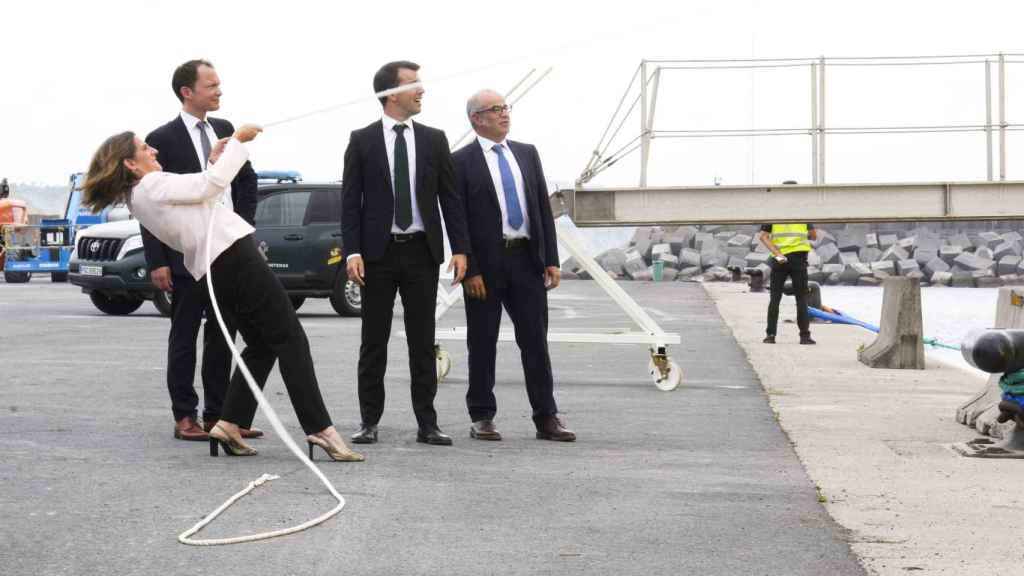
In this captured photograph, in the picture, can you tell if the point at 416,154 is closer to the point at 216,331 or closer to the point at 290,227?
the point at 216,331

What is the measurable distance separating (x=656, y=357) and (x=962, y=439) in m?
3.13

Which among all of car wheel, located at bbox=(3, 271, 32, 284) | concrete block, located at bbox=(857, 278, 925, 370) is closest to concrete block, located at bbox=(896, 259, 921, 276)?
car wheel, located at bbox=(3, 271, 32, 284)

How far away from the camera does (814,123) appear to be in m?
12.2

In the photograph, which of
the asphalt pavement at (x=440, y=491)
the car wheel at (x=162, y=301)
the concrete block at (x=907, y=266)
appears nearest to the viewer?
the asphalt pavement at (x=440, y=491)

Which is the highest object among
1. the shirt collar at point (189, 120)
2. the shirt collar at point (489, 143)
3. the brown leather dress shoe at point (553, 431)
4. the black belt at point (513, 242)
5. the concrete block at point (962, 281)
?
the shirt collar at point (189, 120)

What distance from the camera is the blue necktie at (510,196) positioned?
8.39 m

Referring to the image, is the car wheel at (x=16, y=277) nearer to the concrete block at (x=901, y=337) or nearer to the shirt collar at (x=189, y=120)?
the concrete block at (x=901, y=337)

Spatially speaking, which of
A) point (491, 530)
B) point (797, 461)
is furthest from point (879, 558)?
point (797, 461)

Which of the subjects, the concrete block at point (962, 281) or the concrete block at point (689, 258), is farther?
the concrete block at point (689, 258)

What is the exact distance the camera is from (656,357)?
1136 centimetres

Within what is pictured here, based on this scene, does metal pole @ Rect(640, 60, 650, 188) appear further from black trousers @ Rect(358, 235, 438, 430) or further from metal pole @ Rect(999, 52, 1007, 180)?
black trousers @ Rect(358, 235, 438, 430)

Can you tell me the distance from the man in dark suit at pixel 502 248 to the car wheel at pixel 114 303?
14541mm

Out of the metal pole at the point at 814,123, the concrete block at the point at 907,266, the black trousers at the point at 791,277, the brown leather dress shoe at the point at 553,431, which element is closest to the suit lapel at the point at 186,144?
the brown leather dress shoe at the point at 553,431

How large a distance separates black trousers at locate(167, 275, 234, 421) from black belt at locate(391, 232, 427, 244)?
1.05 metres
